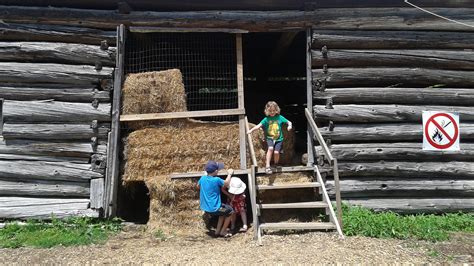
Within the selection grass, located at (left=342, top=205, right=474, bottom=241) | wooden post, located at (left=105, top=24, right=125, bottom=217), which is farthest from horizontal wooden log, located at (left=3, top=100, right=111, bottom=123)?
grass, located at (left=342, top=205, right=474, bottom=241)

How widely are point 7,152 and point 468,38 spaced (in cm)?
856

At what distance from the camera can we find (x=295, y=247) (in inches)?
230

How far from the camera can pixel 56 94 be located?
24.5ft

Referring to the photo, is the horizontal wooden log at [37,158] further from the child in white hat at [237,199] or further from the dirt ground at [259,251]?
the child in white hat at [237,199]

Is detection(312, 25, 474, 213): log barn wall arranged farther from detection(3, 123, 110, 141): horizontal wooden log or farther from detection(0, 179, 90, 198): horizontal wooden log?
detection(0, 179, 90, 198): horizontal wooden log

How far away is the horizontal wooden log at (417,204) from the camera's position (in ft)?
24.5

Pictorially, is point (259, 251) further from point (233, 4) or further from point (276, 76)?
point (276, 76)

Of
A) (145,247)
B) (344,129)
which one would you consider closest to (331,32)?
(344,129)

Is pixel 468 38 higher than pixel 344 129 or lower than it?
higher

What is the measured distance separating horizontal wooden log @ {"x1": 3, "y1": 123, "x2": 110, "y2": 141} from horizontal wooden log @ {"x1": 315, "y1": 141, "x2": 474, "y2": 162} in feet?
12.9

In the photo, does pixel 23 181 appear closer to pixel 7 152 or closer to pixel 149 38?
pixel 7 152

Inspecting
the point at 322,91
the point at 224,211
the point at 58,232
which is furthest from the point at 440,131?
the point at 58,232

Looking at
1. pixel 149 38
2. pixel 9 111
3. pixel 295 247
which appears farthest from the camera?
pixel 149 38

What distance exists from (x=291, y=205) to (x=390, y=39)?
3.63m
